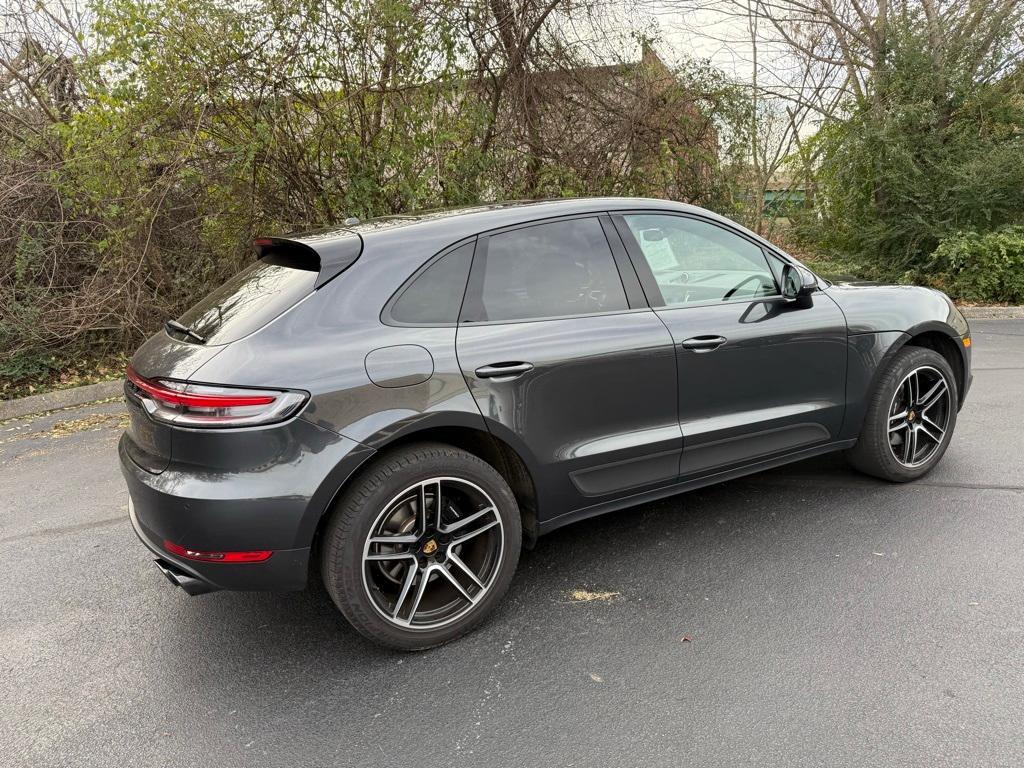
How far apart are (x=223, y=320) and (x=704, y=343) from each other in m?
1.99

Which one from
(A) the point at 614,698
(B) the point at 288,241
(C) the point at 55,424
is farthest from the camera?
(C) the point at 55,424

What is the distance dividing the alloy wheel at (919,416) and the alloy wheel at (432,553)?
2.38 meters

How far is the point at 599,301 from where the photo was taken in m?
3.23

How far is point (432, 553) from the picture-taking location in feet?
9.36

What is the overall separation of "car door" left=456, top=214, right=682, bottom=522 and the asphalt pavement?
53 cm

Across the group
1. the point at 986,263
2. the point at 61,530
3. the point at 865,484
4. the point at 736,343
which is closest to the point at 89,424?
the point at 61,530

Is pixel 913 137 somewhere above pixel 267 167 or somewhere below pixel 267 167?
above

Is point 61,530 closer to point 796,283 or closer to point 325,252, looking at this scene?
point 325,252

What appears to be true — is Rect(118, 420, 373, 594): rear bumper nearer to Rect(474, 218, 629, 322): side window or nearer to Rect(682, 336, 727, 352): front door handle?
Rect(474, 218, 629, 322): side window

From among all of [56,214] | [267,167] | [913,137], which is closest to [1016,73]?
[913,137]

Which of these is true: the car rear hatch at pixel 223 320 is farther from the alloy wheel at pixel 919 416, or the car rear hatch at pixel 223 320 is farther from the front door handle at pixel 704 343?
the alloy wheel at pixel 919 416

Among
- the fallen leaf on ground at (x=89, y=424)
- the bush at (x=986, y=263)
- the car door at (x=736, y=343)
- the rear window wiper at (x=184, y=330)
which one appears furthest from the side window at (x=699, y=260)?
the bush at (x=986, y=263)

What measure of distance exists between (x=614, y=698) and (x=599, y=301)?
5.10 feet

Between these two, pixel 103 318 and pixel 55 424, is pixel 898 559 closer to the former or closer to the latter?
pixel 55 424
